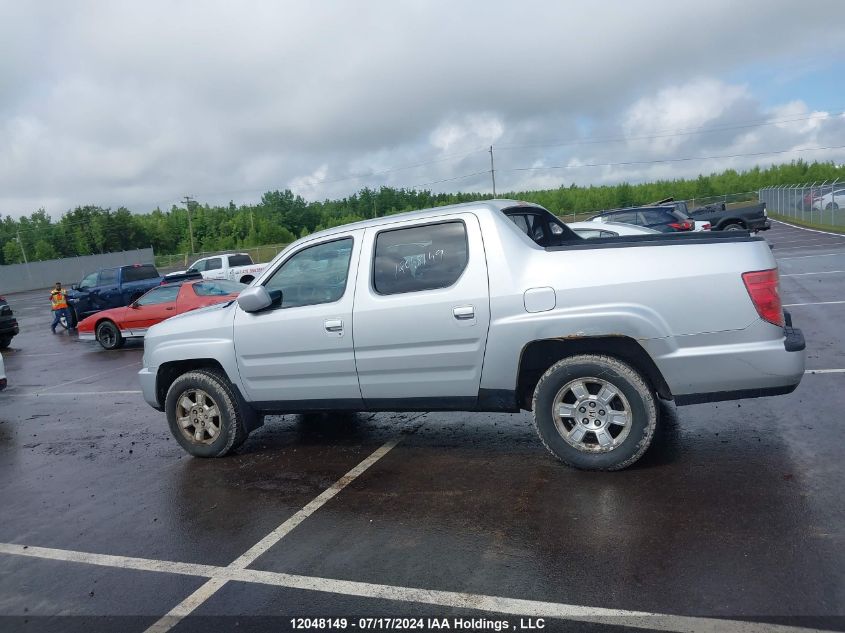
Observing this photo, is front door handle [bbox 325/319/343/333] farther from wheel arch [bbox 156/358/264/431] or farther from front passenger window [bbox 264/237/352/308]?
wheel arch [bbox 156/358/264/431]

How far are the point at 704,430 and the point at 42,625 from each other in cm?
491

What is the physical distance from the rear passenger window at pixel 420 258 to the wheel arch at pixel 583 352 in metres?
0.81

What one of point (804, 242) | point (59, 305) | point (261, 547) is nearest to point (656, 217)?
point (804, 242)

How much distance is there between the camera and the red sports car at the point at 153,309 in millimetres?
15016

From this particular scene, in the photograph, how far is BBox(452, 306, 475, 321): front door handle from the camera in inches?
198

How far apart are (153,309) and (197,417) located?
33.5 feet

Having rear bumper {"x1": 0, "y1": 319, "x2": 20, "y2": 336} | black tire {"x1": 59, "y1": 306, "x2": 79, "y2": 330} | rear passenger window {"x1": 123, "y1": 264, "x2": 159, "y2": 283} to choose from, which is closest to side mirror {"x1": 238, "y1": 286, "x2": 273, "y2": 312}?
rear bumper {"x1": 0, "y1": 319, "x2": 20, "y2": 336}

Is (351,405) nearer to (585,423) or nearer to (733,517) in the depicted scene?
(585,423)

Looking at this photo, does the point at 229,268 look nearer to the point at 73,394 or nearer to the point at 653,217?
the point at 653,217

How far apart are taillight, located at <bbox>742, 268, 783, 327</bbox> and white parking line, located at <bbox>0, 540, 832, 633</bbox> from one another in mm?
2143

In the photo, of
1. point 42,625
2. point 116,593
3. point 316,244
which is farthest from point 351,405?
point 42,625

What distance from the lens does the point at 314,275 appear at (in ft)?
19.1

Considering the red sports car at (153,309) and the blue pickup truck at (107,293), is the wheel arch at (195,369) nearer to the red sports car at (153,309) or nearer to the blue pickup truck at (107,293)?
the red sports car at (153,309)

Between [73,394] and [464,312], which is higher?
[464,312]
